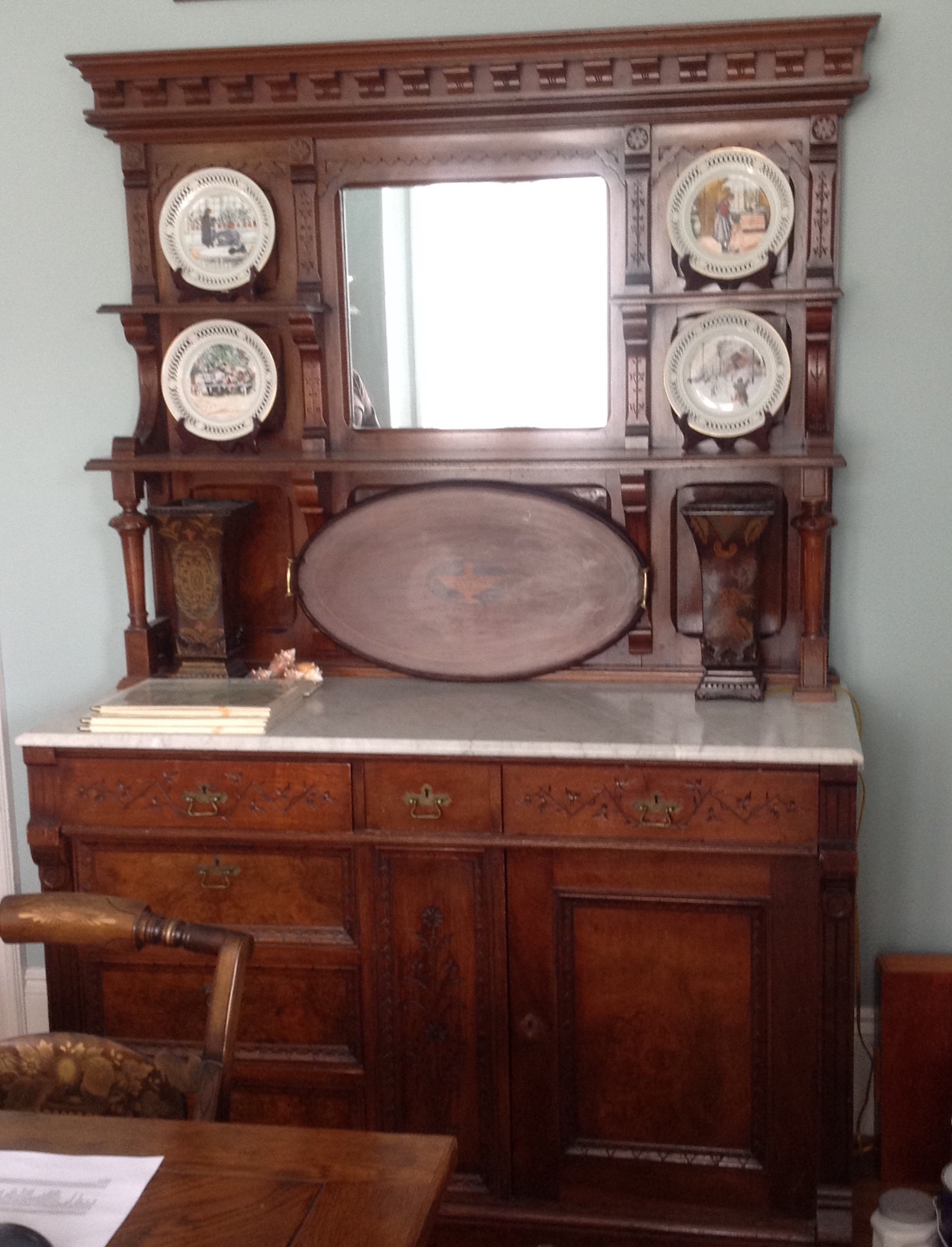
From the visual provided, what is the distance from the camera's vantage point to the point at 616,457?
278cm

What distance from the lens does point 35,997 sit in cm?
335

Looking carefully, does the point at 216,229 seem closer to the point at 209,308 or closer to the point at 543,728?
the point at 209,308

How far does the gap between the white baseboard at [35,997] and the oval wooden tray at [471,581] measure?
1.15 m

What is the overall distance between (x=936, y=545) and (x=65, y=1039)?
1.98 meters

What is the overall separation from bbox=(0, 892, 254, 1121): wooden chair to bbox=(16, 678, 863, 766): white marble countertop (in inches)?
32.8

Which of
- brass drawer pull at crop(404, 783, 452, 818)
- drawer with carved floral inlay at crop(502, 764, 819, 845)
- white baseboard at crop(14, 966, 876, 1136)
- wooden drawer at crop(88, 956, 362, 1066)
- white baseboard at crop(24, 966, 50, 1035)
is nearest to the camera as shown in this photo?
drawer with carved floral inlay at crop(502, 764, 819, 845)

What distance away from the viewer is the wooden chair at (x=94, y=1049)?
176 centimetres

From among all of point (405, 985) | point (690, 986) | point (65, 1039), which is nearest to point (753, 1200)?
point (690, 986)

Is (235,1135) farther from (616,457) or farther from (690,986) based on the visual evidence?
(616,457)

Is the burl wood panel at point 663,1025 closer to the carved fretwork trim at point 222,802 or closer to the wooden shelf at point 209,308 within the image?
the carved fretwork trim at point 222,802

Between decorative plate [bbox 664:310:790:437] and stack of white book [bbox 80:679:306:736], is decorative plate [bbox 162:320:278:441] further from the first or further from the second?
decorative plate [bbox 664:310:790:437]

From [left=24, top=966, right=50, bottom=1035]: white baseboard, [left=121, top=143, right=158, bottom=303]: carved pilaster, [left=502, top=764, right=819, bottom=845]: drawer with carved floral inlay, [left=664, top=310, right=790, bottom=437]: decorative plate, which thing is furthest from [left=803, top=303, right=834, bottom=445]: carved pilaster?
[left=24, top=966, right=50, bottom=1035]: white baseboard

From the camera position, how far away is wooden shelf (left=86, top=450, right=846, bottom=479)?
9.01 feet

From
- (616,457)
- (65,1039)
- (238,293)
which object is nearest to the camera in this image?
(65,1039)
